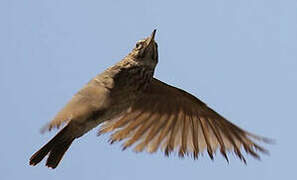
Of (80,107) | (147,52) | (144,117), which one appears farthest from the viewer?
(144,117)

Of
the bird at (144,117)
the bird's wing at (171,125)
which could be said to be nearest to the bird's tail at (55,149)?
the bird at (144,117)

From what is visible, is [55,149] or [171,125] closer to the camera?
[55,149]

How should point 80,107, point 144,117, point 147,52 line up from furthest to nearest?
point 144,117 → point 147,52 → point 80,107

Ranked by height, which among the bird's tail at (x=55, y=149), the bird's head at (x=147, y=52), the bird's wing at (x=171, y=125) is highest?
the bird's head at (x=147, y=52)

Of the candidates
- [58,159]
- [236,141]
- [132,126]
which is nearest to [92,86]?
[58,159]

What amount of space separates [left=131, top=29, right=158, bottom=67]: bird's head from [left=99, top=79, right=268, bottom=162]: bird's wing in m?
0.20

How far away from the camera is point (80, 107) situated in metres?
2.71

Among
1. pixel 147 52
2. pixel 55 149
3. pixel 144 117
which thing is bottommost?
pixel 55 149

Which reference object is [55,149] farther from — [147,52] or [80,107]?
[147,52]

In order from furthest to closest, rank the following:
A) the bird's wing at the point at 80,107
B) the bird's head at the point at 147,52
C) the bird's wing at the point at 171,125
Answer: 1. the bird's wing at the point at 171,125
2. the bird's head at the point at 147,52
3. the bird's wing at the point at 80,107

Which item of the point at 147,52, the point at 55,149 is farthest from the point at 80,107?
the point at 147,52

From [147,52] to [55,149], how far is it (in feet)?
1.97

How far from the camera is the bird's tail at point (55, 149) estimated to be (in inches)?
109

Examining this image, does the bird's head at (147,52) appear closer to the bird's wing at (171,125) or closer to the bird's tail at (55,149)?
the bird's wing at (171,125)
